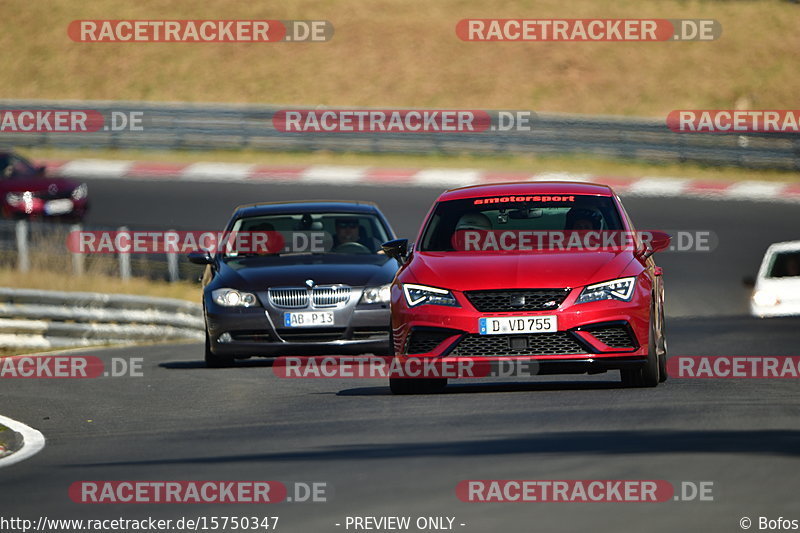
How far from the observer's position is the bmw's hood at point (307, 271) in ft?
49.1

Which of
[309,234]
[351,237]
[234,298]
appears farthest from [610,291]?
[309,234]

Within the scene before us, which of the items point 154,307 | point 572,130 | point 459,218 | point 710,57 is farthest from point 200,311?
point 710,57

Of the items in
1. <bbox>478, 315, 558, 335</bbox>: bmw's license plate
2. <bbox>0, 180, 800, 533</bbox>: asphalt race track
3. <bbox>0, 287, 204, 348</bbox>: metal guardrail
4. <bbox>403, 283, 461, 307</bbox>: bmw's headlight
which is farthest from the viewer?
<bbox>0, 287, 204, 348</bbox>: metal guardrail

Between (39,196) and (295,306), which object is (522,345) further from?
(39,196)

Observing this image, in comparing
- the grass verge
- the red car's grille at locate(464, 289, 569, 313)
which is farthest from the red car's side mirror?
the grass verge

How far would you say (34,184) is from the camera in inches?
1134

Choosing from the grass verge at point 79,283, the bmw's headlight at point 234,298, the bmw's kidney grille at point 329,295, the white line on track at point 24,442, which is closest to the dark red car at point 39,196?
the grass verge at point 79,283

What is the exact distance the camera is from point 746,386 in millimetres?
12141

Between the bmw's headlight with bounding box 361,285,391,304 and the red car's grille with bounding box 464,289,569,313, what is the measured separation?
12.2 ft

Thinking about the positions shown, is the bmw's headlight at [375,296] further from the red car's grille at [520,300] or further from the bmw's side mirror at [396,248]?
the red car's grille at [520,300]

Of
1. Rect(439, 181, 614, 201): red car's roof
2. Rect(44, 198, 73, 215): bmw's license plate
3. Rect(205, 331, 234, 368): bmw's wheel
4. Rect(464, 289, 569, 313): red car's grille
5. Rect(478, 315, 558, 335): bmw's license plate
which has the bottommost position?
Rect(205, 331, 234, 368): bmw's wheel

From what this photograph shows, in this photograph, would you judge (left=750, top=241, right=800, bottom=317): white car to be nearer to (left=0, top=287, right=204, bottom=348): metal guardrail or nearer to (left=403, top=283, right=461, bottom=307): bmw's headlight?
(left=0, top=287, right=204, bottom=348): metal guardrail

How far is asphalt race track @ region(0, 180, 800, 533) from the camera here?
7363 millimetres

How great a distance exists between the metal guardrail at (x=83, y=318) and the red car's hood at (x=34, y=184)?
8.61 meters
